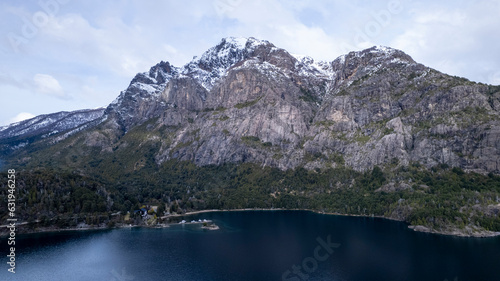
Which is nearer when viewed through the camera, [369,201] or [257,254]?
[257,254]

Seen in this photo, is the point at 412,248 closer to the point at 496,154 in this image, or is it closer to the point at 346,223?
the point at 346,223

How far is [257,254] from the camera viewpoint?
111 metres

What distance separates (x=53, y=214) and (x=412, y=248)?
487 ft

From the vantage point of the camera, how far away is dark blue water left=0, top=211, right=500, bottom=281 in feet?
302

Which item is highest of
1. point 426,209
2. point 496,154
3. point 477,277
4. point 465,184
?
point 496,154

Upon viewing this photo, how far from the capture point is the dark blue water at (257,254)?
302ft

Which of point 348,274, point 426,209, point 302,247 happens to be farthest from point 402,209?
point 348,274

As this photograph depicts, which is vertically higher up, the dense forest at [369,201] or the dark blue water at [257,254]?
the dense forest at [369,201]

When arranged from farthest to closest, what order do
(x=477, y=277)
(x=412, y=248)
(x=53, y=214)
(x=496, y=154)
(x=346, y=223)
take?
1. (x=496, y=154)
2. (x=346, y=223)
3. (x=53, y=214)
4. (x=412, y=248)
5. (x=477, y=277)

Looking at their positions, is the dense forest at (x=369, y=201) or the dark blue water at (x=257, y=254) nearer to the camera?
the dark blue water at (x=257, y=254)

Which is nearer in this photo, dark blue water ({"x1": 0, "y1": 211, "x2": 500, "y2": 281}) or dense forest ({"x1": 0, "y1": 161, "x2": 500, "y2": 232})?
dark blue water ({"x1": 0, "y1": 211, "x2": 500, "y2": 281})

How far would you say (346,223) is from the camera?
537 ft

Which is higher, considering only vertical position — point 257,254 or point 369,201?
point 369,201

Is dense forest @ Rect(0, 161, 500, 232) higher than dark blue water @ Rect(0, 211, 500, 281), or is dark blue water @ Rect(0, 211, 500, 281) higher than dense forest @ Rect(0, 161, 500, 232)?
dense forest @ Rect(0, 161, 500, 232)
